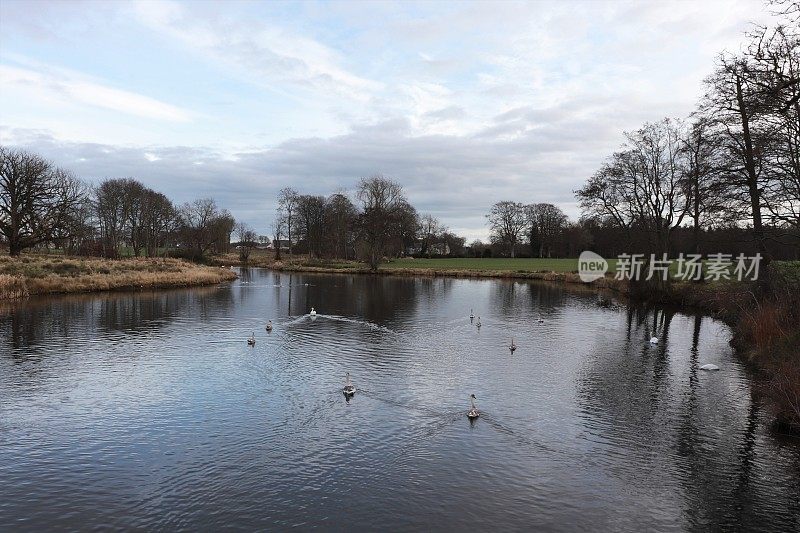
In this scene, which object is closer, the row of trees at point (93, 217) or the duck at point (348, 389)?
the duck at point (348, 389)

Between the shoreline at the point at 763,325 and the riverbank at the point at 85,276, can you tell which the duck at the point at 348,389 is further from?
the riverbank at the point at 85,276

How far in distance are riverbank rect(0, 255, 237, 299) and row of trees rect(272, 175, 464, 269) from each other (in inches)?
1074

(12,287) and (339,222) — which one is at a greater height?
(339,222)

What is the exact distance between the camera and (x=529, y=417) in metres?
13.8

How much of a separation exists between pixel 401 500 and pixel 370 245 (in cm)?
6895

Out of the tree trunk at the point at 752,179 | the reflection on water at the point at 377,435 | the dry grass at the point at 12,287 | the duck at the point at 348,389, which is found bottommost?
the reflection on water at the point at 377,435

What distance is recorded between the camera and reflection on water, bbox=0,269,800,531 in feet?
29.8

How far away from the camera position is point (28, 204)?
161 feet

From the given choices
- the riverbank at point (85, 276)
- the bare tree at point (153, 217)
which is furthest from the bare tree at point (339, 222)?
the riverbank at point (85, 276)

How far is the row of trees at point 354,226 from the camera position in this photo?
76438 mm

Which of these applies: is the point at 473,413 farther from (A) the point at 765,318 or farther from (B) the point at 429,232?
(B) the point at 429,232

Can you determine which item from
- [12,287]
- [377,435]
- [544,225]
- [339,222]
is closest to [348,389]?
[377,435]

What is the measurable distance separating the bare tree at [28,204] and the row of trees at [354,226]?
Answer: 37.5 metres

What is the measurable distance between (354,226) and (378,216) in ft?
15.3
